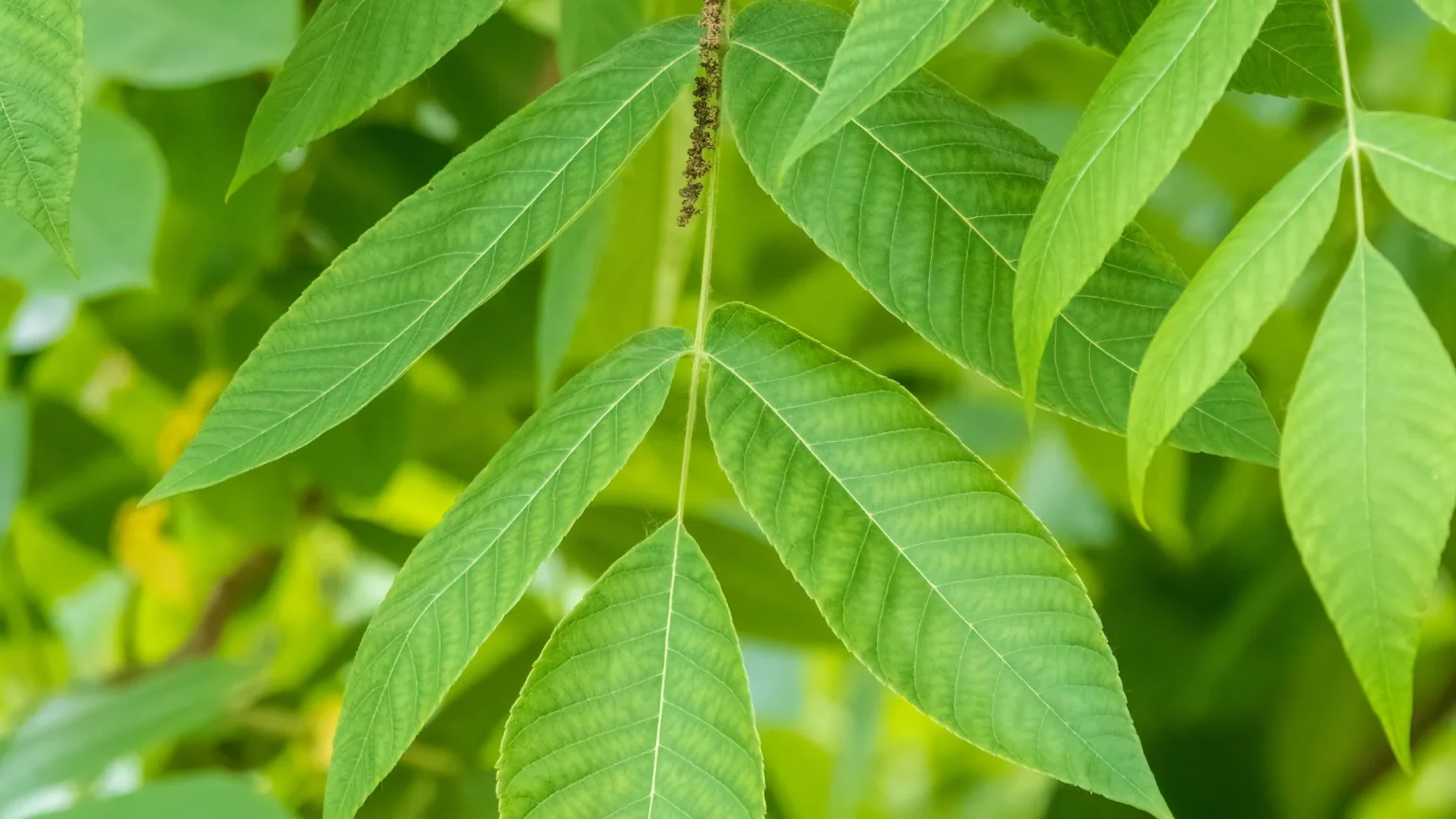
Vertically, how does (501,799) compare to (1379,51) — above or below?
below

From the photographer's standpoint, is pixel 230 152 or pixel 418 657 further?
pixel 230 152

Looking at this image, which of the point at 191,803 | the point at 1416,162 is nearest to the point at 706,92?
the point at 1416,162

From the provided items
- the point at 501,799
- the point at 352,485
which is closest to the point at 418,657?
the point at 501,799

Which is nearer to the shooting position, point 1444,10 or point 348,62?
point 1444,10

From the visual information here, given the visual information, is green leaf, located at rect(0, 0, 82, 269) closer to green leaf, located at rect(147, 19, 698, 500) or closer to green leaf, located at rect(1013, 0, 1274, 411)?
green leaf, located at rect(147, 19, 698, 500)

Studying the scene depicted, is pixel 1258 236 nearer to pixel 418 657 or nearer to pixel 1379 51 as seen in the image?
pixel 418 657

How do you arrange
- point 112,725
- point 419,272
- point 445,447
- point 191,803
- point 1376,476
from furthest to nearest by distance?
point 445,447 < point 112,725 < point 191,803 < point 419,272 < point 1376,476

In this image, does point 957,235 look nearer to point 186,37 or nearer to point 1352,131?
point 1352,131
